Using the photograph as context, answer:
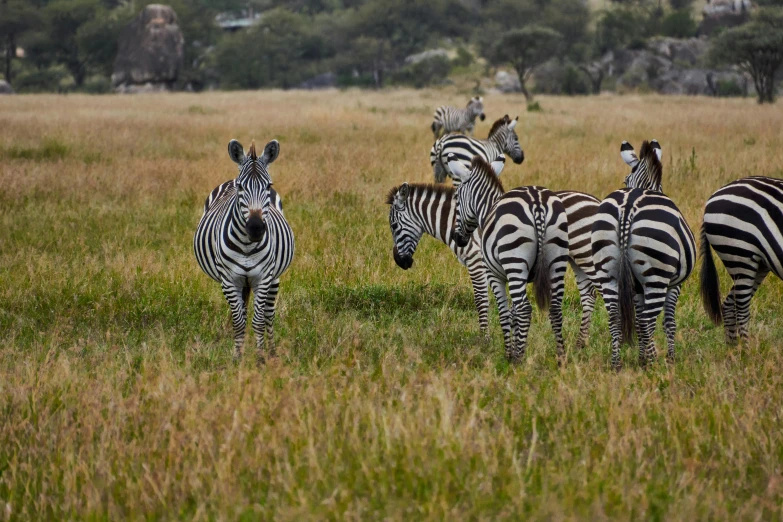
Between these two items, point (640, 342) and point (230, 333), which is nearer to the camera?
point (640, 342)

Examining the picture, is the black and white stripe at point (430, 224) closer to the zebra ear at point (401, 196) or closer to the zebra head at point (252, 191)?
the zebra ear at point (401, 196)

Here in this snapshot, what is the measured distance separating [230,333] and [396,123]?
16484 millimetres

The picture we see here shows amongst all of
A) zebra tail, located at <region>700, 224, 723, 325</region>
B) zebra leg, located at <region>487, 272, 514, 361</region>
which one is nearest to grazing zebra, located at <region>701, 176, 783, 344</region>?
zebra tail, located at <region>700, 224, 723, 325</region>

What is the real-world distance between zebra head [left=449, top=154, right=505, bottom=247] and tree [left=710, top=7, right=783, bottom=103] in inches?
1232

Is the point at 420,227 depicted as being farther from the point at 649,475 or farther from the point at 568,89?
the point at 568,89

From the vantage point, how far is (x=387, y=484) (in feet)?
11.2

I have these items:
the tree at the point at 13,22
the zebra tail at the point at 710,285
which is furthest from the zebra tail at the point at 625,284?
the tree at the point at 13,22

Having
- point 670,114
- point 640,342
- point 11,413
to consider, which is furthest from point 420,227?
point 670,114

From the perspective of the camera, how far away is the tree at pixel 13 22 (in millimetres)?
60156

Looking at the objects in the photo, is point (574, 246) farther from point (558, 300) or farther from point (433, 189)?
point (433, 189)

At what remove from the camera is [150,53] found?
59.3m

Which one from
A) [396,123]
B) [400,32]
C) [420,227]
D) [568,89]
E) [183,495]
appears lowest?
[183,495]

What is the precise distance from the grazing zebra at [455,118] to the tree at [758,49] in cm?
1712

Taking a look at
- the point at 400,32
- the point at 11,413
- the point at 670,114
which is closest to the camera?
the point at 11,413
